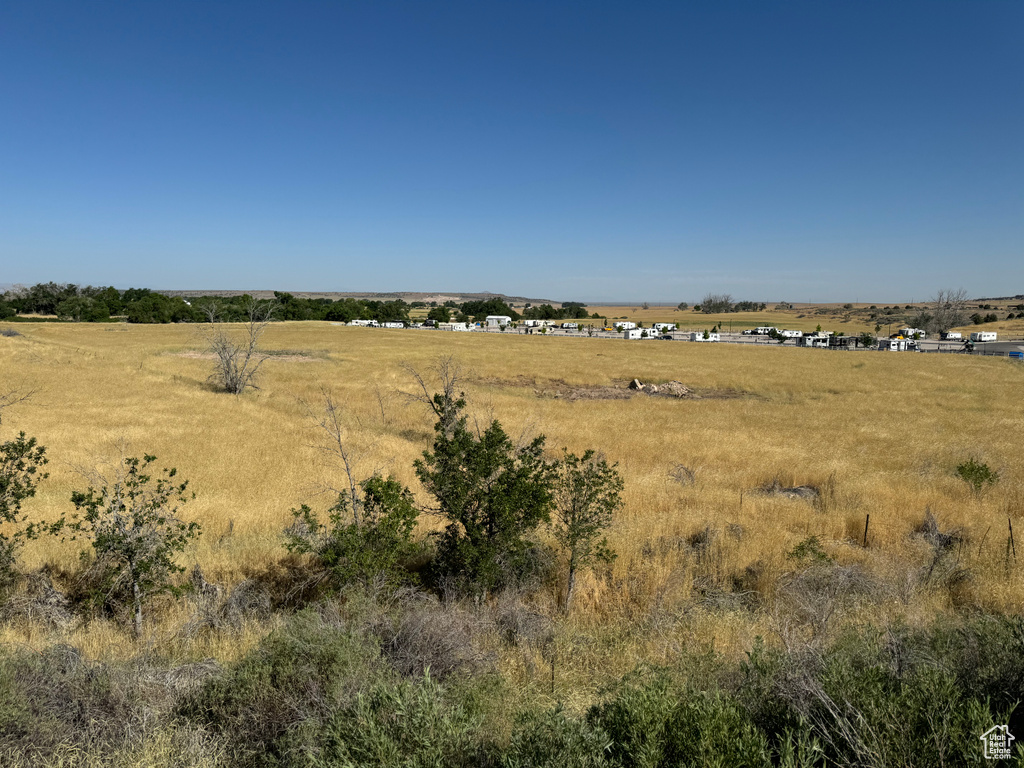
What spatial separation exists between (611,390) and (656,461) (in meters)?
21.3

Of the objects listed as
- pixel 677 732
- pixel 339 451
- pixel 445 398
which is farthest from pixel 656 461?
pixel 677 732

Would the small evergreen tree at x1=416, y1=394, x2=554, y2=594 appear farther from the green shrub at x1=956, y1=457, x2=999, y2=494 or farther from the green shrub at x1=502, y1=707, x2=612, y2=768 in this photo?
the green shrub at x1=956, y1=457, x2=999, y2=494

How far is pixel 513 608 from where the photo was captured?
295 inches

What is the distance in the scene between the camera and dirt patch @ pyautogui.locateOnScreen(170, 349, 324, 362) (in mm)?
52494

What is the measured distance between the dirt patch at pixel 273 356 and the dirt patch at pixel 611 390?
69.0ft

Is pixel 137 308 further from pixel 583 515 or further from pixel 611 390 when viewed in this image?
pixel 583 515

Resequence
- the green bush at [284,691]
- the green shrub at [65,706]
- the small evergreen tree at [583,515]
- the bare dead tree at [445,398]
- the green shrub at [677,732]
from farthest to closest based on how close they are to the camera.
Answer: the bare dead tree at [445,398] < the small evergreen tree at [583,515] < the green bush at [284,691] < the green shrub at [65,706] < the green shrub at [677,732]

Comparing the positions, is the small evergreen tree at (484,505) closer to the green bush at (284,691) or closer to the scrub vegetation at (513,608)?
the scrub vegetation at (513,608)

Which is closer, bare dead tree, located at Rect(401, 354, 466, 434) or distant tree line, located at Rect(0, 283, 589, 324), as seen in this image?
bare dead tree, located at Rect(401, 354, 466, 434)

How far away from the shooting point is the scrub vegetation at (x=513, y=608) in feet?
12.7

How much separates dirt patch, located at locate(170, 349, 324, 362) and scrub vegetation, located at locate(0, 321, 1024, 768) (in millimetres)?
32463

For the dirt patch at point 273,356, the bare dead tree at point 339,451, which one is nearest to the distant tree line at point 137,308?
the dirt patch at point 273,356

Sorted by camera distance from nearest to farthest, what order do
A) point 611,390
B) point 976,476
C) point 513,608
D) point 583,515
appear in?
point 513,608
point 583,515
point 976,476
point 611,390

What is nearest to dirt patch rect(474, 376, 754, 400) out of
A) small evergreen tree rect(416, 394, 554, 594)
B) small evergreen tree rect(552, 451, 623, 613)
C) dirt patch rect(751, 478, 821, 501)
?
dirt patch rect(751, 478, 821, 501)
